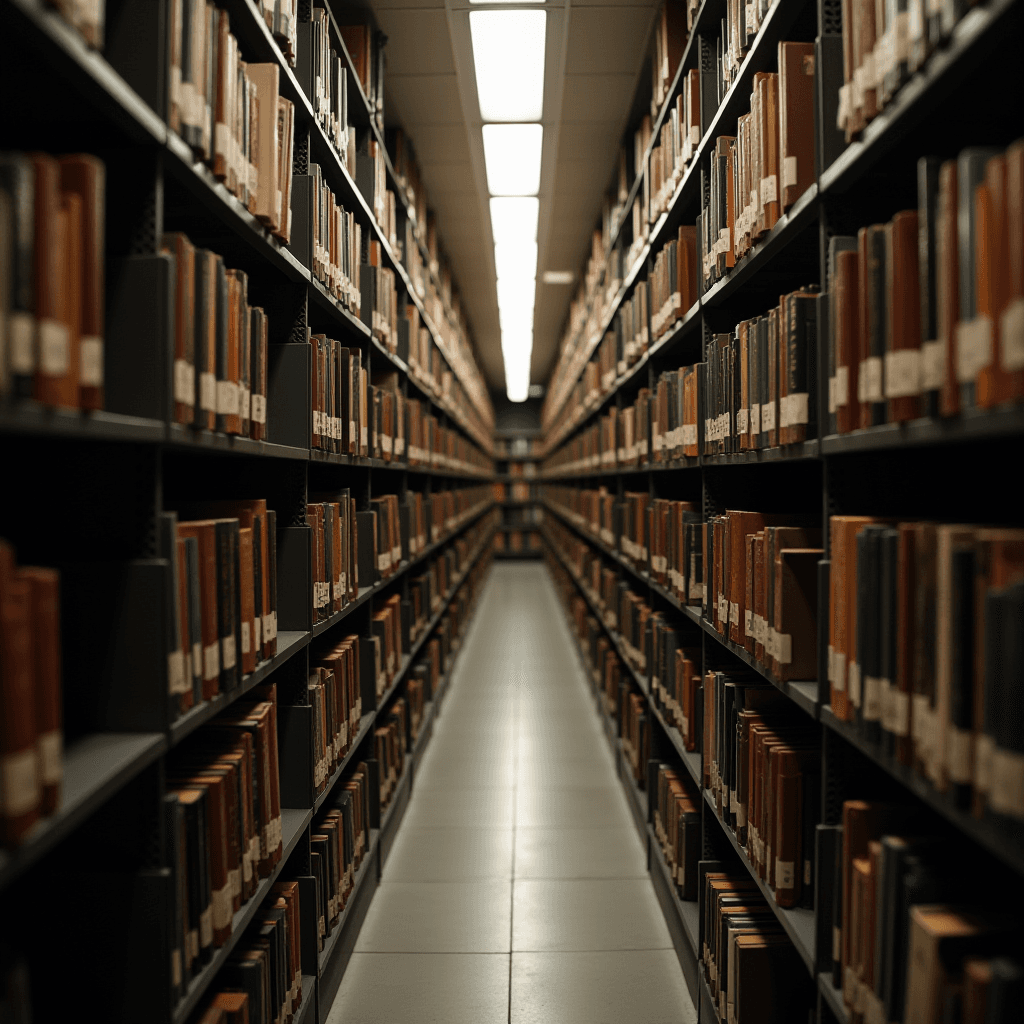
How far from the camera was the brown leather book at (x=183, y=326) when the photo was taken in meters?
1.33

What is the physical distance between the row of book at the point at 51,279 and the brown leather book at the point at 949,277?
3.38 feet

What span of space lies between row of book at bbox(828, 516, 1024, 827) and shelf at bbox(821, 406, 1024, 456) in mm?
113

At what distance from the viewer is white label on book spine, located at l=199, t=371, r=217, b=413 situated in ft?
4.66

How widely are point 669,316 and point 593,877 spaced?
197cm

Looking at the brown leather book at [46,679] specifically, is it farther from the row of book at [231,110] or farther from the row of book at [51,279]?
the row of book at [231,110]

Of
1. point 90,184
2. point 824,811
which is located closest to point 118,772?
point 90,184

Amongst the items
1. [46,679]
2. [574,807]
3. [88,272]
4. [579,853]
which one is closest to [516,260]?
[574,807]

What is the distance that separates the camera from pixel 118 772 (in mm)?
1125

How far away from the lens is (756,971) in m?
1.77

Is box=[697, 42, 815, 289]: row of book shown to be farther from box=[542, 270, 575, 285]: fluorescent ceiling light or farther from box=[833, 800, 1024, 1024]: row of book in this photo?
box=[542, 270, 575, 285]: fluorescent ceiling light

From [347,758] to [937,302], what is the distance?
6.83 feet

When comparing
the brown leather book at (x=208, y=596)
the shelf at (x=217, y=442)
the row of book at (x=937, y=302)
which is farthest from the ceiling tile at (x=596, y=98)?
the brown leather book at (x=208, y=596)

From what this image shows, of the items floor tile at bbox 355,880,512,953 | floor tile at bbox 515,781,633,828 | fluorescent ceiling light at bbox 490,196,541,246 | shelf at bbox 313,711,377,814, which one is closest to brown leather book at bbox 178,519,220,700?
shelf at bbox 313,711,377,814

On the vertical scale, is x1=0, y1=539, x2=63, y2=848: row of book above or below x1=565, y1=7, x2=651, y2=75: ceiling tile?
below
